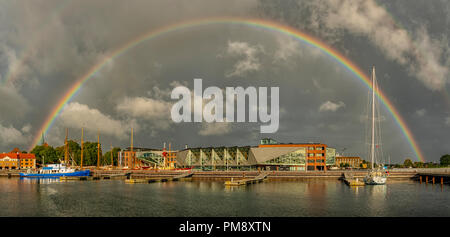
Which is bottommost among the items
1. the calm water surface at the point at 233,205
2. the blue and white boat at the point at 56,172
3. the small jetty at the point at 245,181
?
the blue and white boat at the point at 56,172

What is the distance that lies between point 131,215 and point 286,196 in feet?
119

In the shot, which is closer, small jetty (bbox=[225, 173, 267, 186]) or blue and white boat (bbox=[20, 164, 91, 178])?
small jetty (bbox=[225, 173, 267, 186])

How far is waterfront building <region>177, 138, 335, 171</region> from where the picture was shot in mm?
160625

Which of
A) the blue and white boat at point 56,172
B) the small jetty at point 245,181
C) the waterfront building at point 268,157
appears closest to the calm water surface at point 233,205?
the small jetty at point 245,181

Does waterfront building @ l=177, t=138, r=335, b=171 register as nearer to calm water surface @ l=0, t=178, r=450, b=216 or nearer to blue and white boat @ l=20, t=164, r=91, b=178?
blue and white boat @ l=20, t=164, r=91, b=178

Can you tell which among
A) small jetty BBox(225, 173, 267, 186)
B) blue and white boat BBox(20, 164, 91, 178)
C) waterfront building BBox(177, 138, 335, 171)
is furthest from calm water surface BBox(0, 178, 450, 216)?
blue and white boat BBox(20, 164, 91, 178)

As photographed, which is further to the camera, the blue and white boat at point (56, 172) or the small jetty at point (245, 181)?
the blue and white boat at point (56, 172)

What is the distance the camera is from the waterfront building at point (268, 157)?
161 m

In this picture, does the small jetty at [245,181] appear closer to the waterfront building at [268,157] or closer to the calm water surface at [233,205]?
the waterfront building at [268,157]

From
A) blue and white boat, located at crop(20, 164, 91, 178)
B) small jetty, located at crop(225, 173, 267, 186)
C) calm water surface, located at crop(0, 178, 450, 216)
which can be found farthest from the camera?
blue and white boat, located at crop(20, 164, 91, 178)

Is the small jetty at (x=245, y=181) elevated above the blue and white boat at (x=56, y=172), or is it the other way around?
the small jetty at (x=245, y=181)

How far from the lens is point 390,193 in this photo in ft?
294

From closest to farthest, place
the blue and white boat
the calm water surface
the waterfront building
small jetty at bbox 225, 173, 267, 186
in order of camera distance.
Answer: the calm water surface < small jetty at bbox 225, 173, 267, 186 < the waterfront building < the blue and white boat

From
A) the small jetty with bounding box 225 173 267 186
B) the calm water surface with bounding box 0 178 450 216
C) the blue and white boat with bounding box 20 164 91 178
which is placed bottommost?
the blue and white boat with bounding box 20 164 91 178
